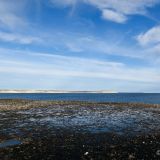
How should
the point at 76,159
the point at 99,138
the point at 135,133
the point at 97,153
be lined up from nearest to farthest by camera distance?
1. the point at 76,159
2. the point at 97,153
3. the point at 99,138
4. the point at 135,133

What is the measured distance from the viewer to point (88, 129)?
31719mm

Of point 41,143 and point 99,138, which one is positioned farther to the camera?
point 99,138

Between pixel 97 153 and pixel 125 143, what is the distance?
413 cm

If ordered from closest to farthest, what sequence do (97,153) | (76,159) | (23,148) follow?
(76,159) → (97,153) → (23,148)

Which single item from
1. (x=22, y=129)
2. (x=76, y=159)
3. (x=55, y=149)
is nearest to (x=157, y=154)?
(x=76, y=159)

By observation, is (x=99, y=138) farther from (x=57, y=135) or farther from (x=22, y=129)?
(x=22, y=129)

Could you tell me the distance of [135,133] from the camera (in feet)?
97.0

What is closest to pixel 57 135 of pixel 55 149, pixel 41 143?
pixel 41 143

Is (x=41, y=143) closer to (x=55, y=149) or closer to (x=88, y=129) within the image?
(x=55, y=149)

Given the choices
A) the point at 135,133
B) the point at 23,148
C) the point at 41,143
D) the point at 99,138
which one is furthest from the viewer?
the point at 135,133

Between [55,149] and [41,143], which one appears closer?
[55,149]

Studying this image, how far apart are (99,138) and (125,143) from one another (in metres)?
3.11

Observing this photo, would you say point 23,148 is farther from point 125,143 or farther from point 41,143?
point 125,143

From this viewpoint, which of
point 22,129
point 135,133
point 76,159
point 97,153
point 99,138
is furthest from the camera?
point 22,129
